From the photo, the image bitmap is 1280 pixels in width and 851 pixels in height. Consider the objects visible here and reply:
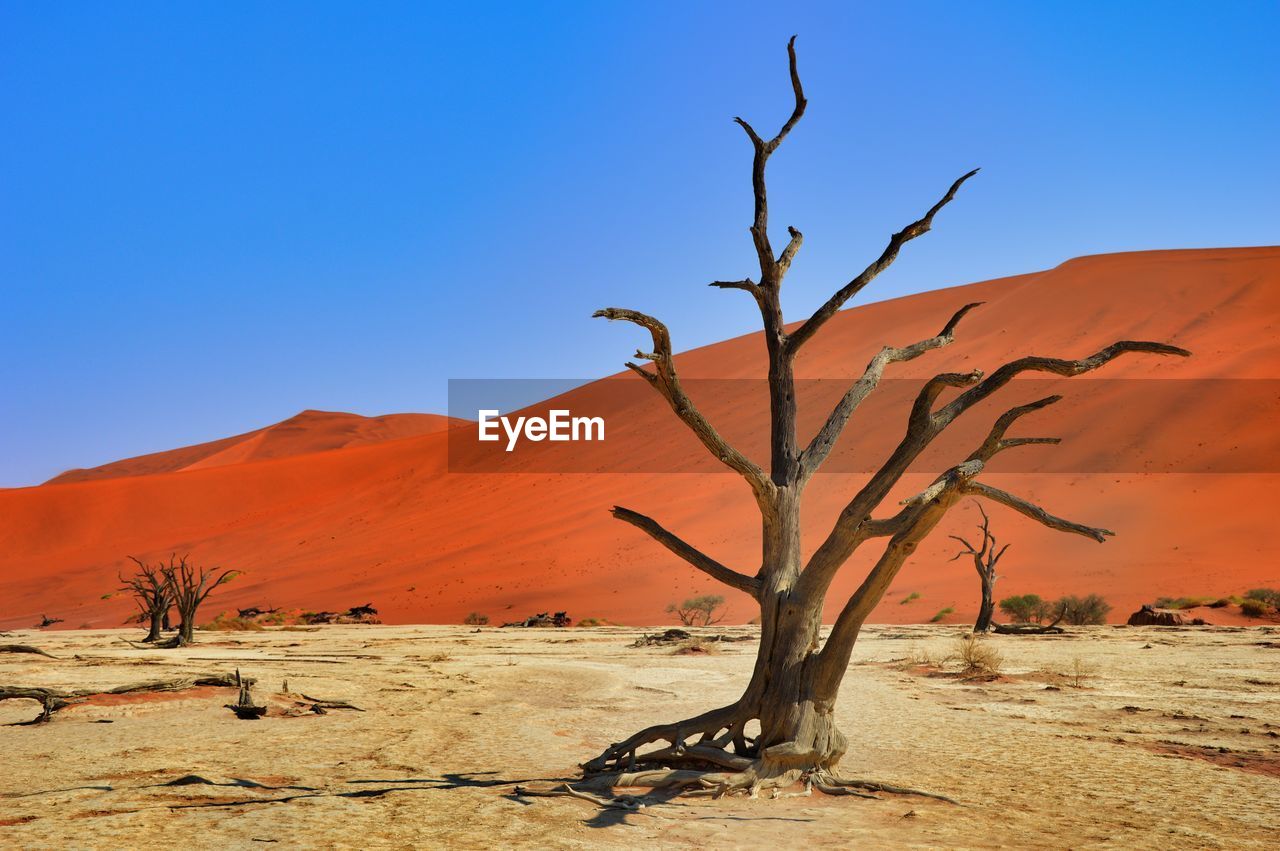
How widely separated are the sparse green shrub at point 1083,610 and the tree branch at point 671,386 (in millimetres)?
22259

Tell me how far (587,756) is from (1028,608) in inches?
870

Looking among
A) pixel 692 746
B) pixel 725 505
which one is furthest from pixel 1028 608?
pixel 692 746

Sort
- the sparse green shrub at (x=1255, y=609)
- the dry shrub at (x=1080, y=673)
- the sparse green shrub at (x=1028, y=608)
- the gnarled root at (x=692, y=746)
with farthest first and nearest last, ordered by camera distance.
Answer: the sparse green shrub at (x=1028, y=608), the sparse green shrub at (x=1255, y=609), the dry shrub at (x=1080, y=673), the gnarled root at (x=692, y=746)

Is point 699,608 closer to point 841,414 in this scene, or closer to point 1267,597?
point 1267,597

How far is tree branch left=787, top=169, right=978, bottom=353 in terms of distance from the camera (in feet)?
23.0

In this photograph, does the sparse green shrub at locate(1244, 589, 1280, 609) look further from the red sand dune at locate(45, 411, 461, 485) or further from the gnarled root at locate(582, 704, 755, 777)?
the red sand dune at locate(45, 411, 461, 485)

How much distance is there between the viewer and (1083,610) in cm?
2588

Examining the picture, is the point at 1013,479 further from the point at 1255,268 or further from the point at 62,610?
the point at 62,610

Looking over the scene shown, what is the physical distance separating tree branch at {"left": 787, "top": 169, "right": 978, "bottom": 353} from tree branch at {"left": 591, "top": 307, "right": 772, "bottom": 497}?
88 cm

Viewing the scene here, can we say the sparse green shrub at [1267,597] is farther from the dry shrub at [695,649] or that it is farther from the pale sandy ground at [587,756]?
the dry shrub at [695,649]

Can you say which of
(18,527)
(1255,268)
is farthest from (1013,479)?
(18,527)

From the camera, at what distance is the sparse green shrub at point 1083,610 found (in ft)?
84.8

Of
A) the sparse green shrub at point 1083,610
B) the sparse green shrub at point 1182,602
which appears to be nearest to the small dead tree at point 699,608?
the sparse green shrub at point 1083,610

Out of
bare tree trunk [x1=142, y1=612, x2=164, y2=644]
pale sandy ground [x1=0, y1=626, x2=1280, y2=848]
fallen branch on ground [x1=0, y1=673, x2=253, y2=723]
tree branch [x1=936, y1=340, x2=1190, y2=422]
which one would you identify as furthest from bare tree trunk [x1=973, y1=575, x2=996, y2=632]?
bare tree trunk [x1=142, y1=612, x2=164, y2=644]
